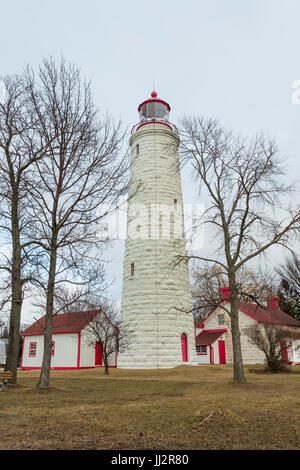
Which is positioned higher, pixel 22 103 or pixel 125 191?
pixel 22 103

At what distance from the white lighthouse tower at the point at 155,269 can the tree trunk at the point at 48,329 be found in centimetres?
986

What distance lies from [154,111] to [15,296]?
65.9ft

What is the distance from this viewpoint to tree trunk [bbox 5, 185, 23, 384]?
40.7 feet

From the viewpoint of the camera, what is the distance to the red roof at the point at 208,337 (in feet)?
108

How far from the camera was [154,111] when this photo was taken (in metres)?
28.2

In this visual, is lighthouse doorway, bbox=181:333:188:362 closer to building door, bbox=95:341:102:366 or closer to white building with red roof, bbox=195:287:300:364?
white building with red roof, bbox=195:287:300:364

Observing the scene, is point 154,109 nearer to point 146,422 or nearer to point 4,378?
point 4,378

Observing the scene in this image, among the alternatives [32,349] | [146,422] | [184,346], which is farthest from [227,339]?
[146,422]

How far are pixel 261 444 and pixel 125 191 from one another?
9.68m

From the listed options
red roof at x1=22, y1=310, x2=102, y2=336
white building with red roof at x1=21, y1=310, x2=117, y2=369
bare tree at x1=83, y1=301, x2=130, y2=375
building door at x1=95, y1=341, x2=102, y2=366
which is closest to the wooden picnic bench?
bare tree at x1=83, y1=301, x2=130, y2=375
